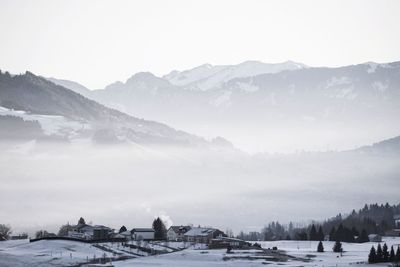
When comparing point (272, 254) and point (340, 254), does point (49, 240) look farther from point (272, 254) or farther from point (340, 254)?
point (340, 254)

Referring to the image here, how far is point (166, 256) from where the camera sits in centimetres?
16562

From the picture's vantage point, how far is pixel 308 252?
180250mm

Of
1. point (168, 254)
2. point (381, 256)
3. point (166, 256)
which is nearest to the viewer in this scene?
point (381, 256)

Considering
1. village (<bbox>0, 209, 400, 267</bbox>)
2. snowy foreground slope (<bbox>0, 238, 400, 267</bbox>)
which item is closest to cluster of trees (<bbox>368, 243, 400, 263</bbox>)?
village (<bbox>0, 209, 400, 267</bbox>)

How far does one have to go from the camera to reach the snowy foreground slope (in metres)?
152

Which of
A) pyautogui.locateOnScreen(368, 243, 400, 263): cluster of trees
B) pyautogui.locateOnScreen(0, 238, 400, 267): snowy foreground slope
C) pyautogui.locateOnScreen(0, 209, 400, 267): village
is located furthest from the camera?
pyautogui.locateOnScreen(0, 209, 400, 267): village

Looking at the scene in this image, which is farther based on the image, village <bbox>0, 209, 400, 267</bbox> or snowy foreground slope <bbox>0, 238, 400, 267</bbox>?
village <bbox>0, 209, 400, 267</bbox>

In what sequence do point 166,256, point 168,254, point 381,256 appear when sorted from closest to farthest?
point 381,256, point 166,256, point 168,254

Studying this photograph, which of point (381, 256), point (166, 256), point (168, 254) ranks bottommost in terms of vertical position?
point (381, 256)

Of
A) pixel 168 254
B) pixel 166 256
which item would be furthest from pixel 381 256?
pixel 168 254

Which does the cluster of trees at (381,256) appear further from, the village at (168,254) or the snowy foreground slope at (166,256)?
the snowy foreground slope at (166,256)

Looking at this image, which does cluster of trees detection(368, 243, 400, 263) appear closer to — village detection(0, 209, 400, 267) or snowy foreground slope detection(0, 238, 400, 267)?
village detection(0, 209, 400, 267)

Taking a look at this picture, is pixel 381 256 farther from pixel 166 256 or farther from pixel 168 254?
pixel 168 254

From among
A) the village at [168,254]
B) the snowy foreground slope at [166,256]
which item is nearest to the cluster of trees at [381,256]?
the village at [168,254]
